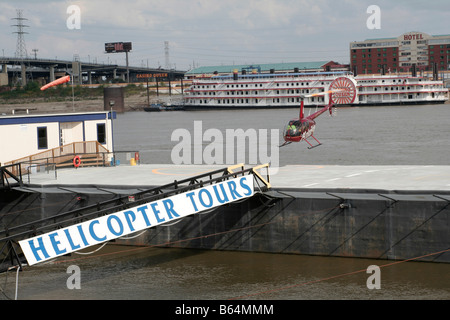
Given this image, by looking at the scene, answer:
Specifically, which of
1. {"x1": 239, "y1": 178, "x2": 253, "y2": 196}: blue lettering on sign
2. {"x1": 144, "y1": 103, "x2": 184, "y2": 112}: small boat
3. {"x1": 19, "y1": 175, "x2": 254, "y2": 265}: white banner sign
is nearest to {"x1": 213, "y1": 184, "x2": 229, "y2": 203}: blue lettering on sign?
{"x1": 19, "y1": 175, "x2": 254, "y2": 265}: white banner sign

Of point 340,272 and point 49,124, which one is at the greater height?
point 49,124

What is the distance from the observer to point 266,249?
25125 millimetres

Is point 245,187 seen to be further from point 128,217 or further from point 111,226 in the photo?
point 111,226

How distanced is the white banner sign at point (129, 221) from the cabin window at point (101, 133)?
1656 cm

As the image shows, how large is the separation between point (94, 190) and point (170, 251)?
4.33 meters

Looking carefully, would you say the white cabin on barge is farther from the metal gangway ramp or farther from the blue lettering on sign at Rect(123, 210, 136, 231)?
the blue lettering on sign at Rect(123, 210, 136, 231)

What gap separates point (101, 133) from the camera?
37938mm

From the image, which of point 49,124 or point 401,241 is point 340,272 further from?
point 49,124
